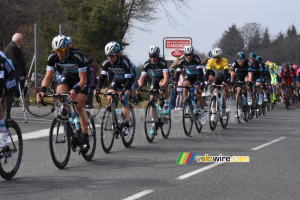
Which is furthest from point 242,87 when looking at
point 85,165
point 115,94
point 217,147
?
point 85,165

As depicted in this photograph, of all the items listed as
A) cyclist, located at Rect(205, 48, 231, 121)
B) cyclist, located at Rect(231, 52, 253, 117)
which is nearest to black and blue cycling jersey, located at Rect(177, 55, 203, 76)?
cyclist, located at Rect(205, 48, 231, 121)

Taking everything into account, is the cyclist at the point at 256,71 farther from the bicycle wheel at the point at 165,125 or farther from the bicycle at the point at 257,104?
the bicycle wheel at the point at 165,125

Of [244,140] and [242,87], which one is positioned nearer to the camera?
[244,140]

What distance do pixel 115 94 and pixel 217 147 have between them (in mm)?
2291

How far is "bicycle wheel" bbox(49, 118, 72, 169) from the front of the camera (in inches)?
319

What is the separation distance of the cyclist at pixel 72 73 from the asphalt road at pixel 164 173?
2.42 ft

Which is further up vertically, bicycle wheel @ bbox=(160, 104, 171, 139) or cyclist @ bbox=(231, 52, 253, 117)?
cyclist @ bbox=(231, 52, 253, 117)

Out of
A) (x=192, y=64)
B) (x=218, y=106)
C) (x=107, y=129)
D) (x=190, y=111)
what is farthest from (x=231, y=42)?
(x=107, y=129)

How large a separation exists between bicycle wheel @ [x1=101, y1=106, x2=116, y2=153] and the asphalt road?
0.19m

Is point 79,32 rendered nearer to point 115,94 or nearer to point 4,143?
point 115,94

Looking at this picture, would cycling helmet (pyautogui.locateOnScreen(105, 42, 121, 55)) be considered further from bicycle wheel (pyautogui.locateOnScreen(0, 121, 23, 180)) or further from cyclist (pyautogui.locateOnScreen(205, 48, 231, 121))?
cyclist (pyautogui.locateOnScreen(205, 48, 231, 121))

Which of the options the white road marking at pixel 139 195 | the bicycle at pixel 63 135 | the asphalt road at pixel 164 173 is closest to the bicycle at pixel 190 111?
the asphalt road at pixel 164 173

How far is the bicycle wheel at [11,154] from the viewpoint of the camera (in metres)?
7.32

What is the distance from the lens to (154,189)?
6.92 m
